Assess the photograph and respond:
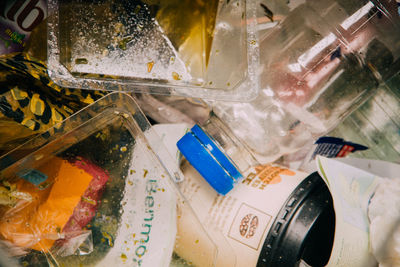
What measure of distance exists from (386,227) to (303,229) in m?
0.17

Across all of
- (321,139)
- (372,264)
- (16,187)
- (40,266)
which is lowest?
(372,264)

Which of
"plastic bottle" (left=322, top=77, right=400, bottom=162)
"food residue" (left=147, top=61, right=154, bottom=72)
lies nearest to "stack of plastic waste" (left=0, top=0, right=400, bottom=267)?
"food residue" (left=147, top=61, right=154, bottom=72)

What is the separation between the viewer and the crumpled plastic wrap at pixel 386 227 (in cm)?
50

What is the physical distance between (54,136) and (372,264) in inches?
27.9

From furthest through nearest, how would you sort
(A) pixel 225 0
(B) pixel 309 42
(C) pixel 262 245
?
(B) pixel 309 42 < (A) pixel 225 0 < (C) pixel 262 245

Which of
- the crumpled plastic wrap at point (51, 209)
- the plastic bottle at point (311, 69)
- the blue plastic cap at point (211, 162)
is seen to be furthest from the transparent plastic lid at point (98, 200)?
the plastic bottle at point (311, 69)

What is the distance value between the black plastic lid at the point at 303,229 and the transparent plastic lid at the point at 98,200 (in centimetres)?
13

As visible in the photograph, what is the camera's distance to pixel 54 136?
591 millimetres

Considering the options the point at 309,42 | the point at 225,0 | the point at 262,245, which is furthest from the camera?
the point at 309,42

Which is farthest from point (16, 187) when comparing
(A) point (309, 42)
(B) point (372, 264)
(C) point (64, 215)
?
(A) point (309, 42)

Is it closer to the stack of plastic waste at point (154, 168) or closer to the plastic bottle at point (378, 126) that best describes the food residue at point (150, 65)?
the stack of plastic waste at point (154, 168)

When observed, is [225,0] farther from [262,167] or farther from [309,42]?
[262,167]

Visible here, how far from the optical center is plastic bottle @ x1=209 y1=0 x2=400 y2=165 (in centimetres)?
80

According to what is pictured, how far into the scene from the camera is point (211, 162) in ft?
1.85
